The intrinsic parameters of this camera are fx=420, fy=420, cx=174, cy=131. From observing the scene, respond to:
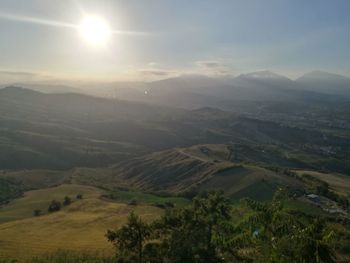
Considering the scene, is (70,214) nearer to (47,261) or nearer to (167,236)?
(47,261)

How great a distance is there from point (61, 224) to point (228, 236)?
65.7 m

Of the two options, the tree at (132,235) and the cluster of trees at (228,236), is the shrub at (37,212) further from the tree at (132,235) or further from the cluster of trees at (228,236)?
the tree at (132,235)

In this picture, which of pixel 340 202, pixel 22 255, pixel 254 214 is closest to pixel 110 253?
pixel 22 255

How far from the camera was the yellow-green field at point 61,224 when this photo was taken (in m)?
68.6

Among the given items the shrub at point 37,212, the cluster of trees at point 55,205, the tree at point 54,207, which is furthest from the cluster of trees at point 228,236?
the shrub at point 37,212

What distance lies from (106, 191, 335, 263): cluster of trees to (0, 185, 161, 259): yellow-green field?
20901mm

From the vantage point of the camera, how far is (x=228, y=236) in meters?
35.3

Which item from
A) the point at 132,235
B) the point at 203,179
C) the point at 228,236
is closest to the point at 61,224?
the point at 132,235

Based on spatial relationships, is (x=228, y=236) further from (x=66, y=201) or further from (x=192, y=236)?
(x=66, y=201)

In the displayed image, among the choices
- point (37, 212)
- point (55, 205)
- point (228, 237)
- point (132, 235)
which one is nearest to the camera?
point (228, 237)

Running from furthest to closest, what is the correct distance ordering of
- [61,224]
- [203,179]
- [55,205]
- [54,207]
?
[203,179] < [55,205] < [54,207] < [61,224]

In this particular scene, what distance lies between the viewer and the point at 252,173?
147 m

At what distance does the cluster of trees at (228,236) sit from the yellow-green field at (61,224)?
68.6 feet

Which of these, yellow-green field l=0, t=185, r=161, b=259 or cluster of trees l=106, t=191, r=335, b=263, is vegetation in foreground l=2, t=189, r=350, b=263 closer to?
cluster of trees l=106, t=191, r=335, b=263
